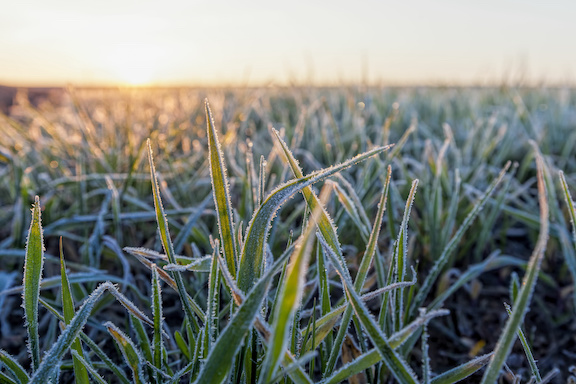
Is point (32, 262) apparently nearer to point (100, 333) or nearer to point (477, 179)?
point (100, 333)

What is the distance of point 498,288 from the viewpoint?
86 centimetres

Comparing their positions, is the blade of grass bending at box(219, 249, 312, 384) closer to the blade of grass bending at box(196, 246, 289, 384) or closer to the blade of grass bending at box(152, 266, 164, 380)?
the blade of grass bending at box(196, 246, 289, 384)

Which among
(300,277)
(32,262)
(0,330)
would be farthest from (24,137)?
(300,277)

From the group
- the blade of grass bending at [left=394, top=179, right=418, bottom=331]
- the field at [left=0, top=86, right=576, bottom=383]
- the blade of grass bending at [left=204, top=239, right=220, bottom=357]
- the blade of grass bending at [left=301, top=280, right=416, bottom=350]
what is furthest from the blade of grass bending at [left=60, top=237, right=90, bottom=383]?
the blade of grass bending at [left=394, top=179, right=418, bottom=331]

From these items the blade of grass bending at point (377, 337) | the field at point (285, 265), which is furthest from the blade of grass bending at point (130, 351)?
the blade of grass bending at point (377, 337)

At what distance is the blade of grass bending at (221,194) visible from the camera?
0.41 meters

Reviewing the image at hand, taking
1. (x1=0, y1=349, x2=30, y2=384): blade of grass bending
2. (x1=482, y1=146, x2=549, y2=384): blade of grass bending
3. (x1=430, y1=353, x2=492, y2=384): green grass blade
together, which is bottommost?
(x1=430, y1=353, x2=492, y2=384): green grass blade

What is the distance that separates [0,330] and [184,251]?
0.33 m

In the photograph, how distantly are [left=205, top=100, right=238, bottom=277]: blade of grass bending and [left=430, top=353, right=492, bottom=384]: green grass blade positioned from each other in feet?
0.78

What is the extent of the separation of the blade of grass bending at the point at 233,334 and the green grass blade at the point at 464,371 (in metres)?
0.22

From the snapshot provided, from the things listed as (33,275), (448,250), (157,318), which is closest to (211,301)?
(157,318)

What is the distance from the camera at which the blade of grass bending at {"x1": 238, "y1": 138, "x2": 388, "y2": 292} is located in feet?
1.32

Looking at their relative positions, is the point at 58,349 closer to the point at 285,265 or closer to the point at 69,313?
the point at 69,313

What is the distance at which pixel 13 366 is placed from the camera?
0.44 m
